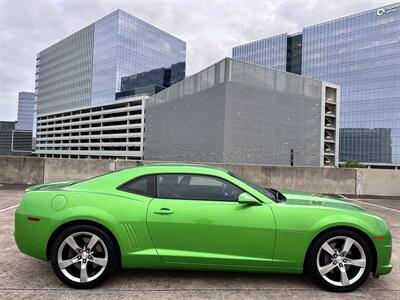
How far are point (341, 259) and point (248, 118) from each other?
48296 millimetres

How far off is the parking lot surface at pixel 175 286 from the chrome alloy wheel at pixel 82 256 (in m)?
0.16

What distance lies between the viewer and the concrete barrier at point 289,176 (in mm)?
11359

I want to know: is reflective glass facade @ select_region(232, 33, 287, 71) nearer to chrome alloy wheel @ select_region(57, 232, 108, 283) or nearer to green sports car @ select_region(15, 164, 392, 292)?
green sports car @ select_region(15, 164, 392, 292)

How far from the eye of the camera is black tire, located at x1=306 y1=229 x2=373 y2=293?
3426 millimetres

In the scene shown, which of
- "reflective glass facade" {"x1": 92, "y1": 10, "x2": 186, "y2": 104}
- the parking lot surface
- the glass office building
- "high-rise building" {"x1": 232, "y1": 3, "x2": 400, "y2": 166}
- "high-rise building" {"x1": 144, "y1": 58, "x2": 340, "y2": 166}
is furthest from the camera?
the glass office building

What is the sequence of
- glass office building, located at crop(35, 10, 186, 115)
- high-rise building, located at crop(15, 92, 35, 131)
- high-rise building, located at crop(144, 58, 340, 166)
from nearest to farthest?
high-rise building, located at crop(144, 58, 340, 166)
glass office building, located at crop(35, 10, 186, 115)
high-rise building, located at crop(15, 92, 35, 131)

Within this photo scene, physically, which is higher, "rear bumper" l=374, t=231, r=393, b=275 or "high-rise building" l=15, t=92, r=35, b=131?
"high-rise building" l=15, t=92, r=35, b=131

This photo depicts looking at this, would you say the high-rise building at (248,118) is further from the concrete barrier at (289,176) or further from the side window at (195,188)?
the side window at (195,188)

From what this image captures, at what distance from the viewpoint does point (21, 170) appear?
1141cm

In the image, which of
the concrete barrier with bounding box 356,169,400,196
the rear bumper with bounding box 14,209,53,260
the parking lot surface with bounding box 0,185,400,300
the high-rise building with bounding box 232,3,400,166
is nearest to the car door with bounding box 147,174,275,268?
the parking lot surface with bounding box 0,185,400,300

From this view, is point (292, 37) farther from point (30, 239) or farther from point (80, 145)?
point (30, 239)

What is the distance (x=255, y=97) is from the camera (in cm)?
5153

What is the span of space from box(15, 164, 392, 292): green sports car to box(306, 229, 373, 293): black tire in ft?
0.03

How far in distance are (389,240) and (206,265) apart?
79.4 inches
